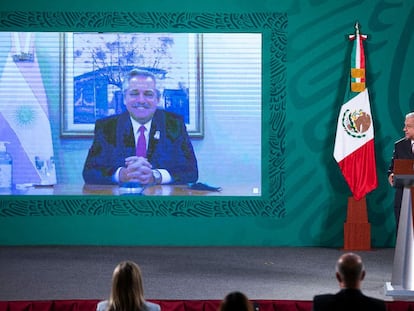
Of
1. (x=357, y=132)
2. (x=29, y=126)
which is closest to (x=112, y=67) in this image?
(x=29, y=126)

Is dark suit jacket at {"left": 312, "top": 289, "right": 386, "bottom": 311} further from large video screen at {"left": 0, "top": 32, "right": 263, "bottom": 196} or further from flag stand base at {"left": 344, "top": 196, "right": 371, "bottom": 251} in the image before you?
large video screen at {"left": 0, "top": 32, "right": 263, "bottom": 196}

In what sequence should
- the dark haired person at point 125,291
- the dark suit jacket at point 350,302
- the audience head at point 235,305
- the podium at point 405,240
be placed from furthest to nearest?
the podium at point 405,240, the dark haired person at point 125,291, the dark suit jacket at point 350,302, the audience head at point 235,305

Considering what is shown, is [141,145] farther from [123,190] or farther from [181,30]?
[181,30]

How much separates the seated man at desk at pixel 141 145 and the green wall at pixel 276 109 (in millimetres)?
275

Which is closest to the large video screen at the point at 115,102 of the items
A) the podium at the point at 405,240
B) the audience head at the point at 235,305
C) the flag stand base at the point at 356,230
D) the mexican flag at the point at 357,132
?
the mexican flag at the point at 357,132

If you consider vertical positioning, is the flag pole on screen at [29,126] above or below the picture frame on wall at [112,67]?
below

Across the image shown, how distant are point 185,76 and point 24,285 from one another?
3216mm

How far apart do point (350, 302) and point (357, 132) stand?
18.0 ft

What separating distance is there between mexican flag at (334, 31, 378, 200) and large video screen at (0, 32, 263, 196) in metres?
0.87

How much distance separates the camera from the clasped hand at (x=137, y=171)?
9133 mm

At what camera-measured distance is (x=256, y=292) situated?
6.52 meters

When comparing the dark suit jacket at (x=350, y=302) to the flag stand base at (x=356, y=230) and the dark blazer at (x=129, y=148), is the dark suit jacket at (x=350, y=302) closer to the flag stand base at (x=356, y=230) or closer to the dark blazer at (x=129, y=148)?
the flag stand base at (x=356, y=230)

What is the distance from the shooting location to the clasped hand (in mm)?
9133

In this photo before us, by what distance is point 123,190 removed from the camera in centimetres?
913
